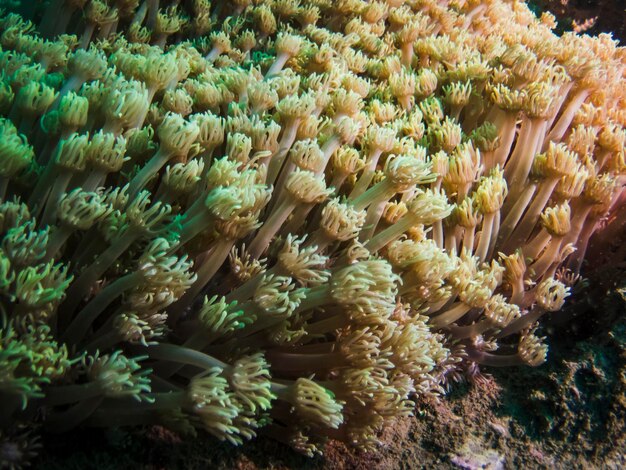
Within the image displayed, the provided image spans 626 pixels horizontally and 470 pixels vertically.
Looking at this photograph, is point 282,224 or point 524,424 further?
point 524,424

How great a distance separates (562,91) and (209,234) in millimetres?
3054

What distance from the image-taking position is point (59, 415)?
7.30ft

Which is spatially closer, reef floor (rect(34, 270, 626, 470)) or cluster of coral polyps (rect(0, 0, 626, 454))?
cluster of coral polyps (rect(0, 0, 626, 454))

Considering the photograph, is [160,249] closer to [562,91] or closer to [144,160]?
[144,160]

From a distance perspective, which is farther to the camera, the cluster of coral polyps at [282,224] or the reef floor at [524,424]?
the reef floor at [524,424]

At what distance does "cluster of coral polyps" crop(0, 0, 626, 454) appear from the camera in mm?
2248

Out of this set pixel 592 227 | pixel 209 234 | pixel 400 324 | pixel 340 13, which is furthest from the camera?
pixel 340 13

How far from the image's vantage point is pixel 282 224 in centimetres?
286

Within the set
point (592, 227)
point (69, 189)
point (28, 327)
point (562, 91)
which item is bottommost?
point (28, 327)

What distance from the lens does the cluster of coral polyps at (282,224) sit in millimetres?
2248

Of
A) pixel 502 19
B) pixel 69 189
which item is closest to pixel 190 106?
pixel 69 189

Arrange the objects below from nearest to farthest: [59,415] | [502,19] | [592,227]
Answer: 1. [59,415]
2. [592,227]
3. [502,19]

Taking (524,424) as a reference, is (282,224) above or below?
above

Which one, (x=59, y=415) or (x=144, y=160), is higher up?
(x=144, y=160)
